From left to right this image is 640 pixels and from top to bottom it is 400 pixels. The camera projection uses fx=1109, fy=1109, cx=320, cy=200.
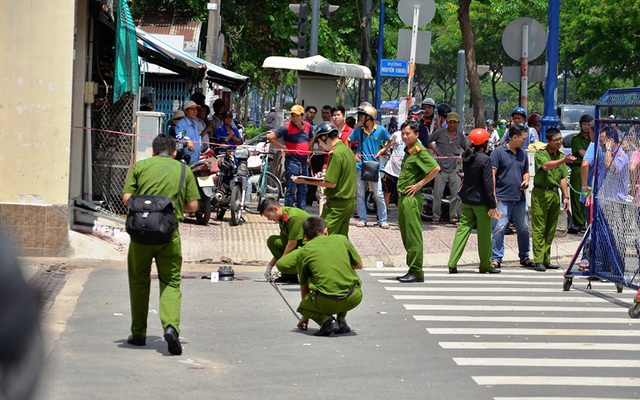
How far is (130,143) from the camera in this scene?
52.0ft

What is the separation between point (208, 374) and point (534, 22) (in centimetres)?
1052

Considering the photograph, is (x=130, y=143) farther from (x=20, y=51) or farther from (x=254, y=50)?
(x=254, y=50)

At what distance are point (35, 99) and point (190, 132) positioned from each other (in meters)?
3.84

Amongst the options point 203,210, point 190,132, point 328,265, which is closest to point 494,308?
point 328,265

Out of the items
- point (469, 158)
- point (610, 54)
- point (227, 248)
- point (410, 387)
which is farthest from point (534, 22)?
point (610, 54)

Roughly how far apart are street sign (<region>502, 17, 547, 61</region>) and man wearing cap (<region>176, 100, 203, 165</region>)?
4.78 meters

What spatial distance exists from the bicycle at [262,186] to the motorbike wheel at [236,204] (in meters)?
1.55

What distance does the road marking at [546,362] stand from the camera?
8.14m

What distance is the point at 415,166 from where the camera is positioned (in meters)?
12.5

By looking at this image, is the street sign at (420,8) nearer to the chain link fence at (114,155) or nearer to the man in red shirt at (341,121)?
the man in red shirt at (341,121)

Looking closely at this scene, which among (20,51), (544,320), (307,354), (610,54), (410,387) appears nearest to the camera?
(410,387)

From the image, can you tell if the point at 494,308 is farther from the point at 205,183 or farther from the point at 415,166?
the point at 205,183

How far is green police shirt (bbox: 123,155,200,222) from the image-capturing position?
8398 mm

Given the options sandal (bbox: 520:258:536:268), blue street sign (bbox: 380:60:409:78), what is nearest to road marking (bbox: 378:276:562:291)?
sandal (bbox: 520:258:536:268)
